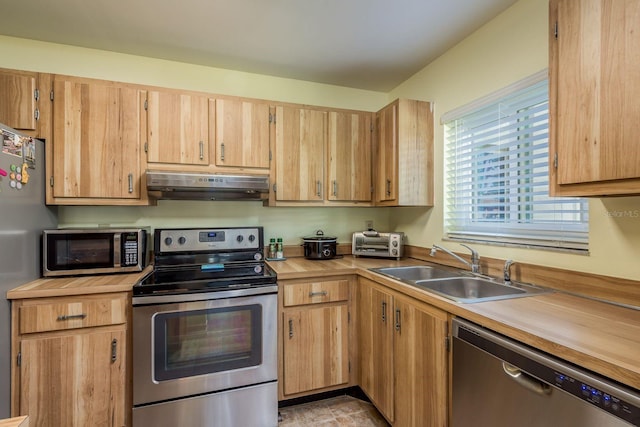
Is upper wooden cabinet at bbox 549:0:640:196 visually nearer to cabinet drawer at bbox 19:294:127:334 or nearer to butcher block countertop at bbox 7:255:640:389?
butcher block countertop at bbox 7:255:640:389

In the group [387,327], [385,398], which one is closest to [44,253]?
[387,327]

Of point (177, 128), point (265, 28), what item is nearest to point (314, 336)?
point (177, 128)

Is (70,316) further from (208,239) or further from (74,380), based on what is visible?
(208,239)

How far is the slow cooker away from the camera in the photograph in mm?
2408

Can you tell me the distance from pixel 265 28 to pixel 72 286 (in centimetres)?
188

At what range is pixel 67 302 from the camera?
154 centimetres

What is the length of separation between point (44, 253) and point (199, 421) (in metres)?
1.34

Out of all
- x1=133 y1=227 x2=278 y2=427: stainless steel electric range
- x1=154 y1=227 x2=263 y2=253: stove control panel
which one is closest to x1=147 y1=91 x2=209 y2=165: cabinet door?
x1=154 y1=227 x2=263 y2=253: stove control panel

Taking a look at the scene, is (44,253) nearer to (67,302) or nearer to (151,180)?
(67,302)

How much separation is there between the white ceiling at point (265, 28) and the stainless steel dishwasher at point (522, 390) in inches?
68.6

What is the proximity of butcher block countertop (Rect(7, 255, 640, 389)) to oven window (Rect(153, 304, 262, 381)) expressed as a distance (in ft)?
1.12

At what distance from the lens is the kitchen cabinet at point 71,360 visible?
149 centimetres

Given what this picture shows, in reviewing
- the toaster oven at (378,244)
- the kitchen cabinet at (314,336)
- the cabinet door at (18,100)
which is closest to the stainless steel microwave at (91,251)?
the cabinet door at (18,100)

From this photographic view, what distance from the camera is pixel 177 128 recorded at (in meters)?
2.05
